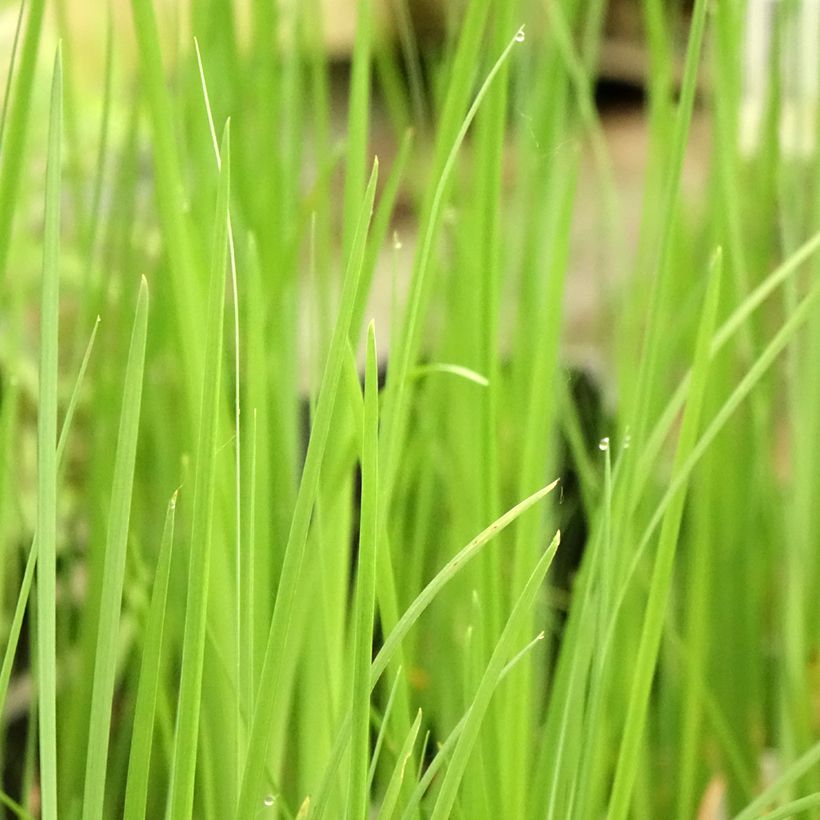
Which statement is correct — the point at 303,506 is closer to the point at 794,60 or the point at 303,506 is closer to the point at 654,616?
the point at 654,616

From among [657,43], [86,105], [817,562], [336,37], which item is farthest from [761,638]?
[336,37]

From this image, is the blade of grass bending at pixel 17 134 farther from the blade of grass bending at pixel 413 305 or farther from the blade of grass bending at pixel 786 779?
the blade of grass bending at pixel 786 779

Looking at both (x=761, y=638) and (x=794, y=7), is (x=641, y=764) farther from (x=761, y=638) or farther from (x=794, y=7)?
(x=794, y=7)

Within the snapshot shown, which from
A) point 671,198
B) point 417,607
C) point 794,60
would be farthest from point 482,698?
point 794,60

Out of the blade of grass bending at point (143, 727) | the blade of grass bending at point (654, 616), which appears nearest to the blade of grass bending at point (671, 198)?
the blade of grass bending at point (654, 616)

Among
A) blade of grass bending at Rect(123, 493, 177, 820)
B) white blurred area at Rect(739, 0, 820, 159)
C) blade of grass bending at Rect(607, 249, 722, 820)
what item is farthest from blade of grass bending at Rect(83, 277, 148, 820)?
white blurred area at Rect(739, 0, 820, 159)

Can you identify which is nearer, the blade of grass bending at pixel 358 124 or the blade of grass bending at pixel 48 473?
the blade of grass bending at pixel 48 473
